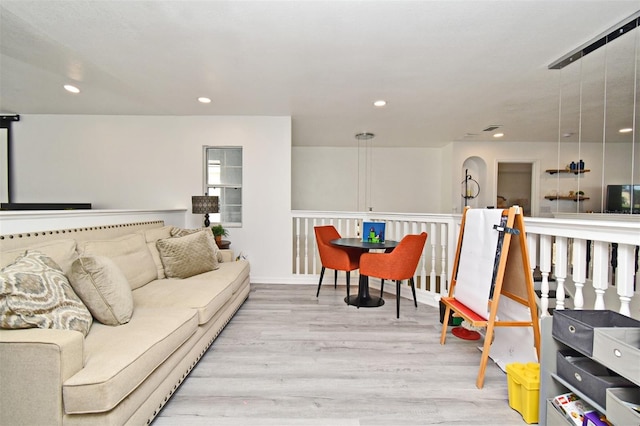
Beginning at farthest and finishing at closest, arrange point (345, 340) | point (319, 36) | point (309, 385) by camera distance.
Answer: point (345, 340) < point (319, 36) < point (309, 385)

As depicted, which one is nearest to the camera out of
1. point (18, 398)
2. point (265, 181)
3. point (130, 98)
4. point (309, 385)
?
point (18, 398)

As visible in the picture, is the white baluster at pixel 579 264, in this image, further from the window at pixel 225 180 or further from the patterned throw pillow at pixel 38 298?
the window at pixel 225 180

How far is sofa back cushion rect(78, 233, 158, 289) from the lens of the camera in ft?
6.78

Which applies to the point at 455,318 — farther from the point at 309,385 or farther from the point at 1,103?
the point at 1,103

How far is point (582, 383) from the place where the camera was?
120 centimetres

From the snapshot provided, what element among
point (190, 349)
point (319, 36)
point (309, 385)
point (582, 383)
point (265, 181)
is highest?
point (319, 36)

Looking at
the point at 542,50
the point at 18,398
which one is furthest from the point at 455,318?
the point at 18,398

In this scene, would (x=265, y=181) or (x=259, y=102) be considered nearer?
(x=259, y=102)

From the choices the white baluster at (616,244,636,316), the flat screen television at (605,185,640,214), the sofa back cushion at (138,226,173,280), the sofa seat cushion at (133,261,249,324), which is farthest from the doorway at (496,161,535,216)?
the sofa back cushion at (138,226,173,280)

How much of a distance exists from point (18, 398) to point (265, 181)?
3298mm

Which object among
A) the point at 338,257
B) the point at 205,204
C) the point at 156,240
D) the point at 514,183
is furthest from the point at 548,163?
the point at 156,240

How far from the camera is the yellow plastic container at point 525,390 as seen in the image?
144 cm

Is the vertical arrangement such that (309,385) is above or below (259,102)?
below

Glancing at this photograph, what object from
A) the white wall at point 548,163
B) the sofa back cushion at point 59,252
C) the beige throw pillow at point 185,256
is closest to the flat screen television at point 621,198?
the white wall at point 548,163
